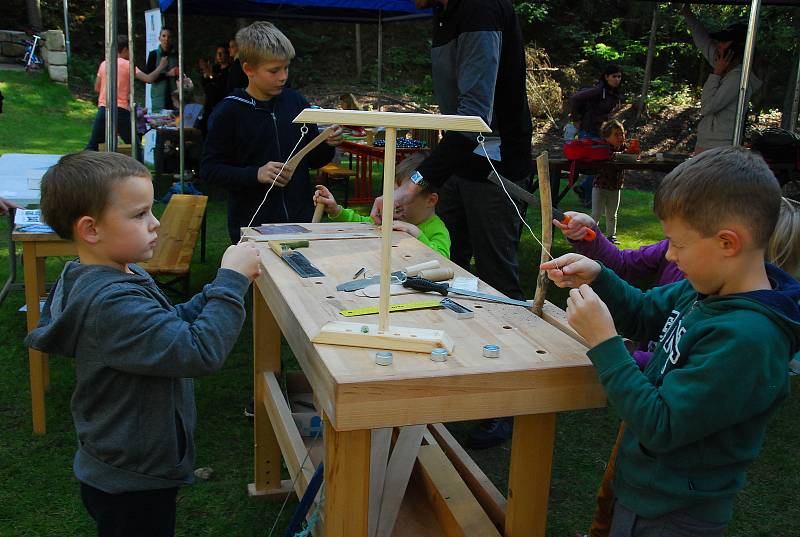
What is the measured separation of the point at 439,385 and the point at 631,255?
4.11 feet

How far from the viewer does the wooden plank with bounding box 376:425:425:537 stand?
220 cm

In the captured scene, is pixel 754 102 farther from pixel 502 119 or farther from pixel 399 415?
pixel 399 415

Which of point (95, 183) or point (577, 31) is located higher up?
point (577, 31)

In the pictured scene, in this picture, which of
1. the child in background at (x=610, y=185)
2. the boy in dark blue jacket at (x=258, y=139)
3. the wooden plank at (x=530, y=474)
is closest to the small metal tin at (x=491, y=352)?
the wooden plank at (x=530, y=474)

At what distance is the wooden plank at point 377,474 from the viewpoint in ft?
7.22

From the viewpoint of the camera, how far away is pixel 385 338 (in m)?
1.61

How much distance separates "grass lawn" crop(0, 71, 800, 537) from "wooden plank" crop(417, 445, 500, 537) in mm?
688

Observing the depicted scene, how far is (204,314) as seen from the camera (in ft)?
5.60

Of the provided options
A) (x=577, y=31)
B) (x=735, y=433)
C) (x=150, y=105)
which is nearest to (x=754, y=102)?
(x=577, y=31)

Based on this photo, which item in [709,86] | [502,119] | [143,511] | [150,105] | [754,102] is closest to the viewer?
[143,511]

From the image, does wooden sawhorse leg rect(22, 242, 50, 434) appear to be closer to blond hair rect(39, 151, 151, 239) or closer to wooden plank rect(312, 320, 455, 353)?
blond hair rect(39, 151, 151, 239)

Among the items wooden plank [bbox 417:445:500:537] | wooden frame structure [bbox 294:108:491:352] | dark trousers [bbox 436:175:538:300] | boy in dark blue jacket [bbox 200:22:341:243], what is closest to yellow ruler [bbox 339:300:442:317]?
wooden frame structure [bbox 294:108:491:352]

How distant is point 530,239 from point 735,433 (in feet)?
19.4

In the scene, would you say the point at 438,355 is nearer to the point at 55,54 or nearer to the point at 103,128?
the point at 103,128
